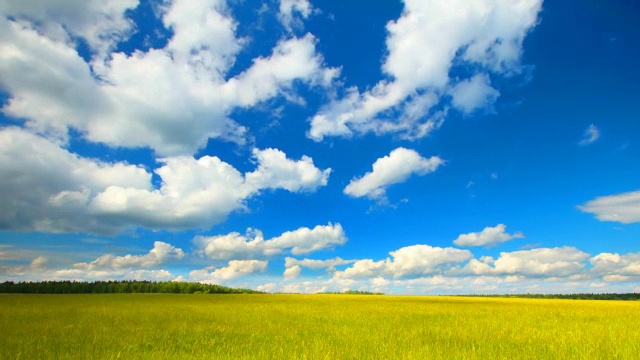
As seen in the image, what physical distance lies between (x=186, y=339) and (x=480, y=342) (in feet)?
28.0

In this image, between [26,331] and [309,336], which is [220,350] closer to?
[309,336]

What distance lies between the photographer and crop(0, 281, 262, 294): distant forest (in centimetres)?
8512

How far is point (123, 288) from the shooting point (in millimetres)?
91562

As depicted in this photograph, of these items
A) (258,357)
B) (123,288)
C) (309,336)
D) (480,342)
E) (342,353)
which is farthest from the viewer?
(123,288)

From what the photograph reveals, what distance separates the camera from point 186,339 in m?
9.87

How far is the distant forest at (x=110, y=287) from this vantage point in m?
85.1

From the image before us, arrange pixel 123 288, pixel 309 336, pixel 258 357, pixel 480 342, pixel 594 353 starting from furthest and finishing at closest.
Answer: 1. pixel 123 288
2. pixel 309 336
3. pixel 480 342
4. pixel 594 353
5. pixel 258 357

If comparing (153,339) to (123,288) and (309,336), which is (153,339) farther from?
(123,288)

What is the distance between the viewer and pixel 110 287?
89188 mm

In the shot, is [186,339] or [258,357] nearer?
[258,357]

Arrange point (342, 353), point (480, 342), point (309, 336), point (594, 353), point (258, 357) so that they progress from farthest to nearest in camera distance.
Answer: point (309, 336), point (480, 342), point (594, 353), point (342, 353), point (258, 357)

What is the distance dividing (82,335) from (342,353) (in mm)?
7918

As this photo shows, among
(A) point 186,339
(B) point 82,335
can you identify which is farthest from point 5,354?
(A) point 186,339

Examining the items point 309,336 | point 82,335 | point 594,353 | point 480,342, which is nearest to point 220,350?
point 309,336
